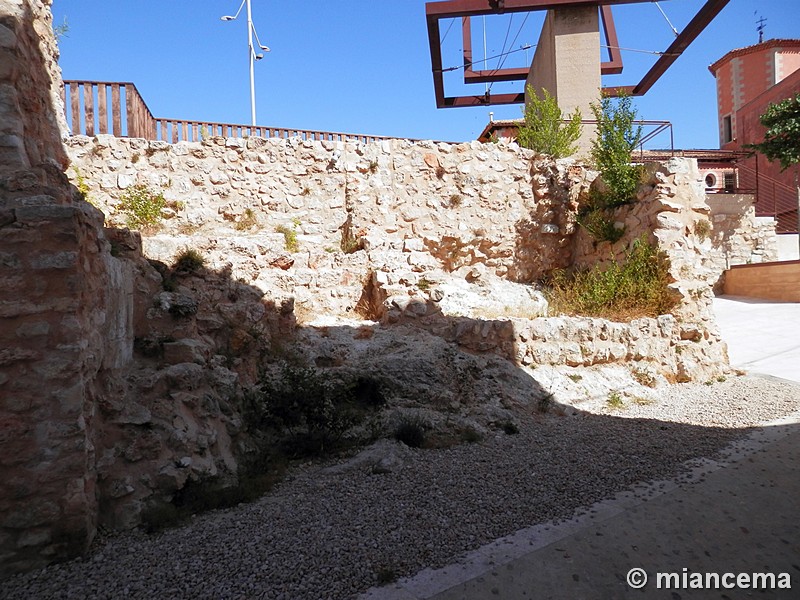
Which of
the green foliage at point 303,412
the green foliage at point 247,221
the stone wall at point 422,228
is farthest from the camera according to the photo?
the green foliage at point 247,221

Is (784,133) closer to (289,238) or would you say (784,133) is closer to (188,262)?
(289,238)

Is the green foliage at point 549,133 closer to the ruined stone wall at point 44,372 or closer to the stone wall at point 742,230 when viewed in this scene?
the stone wall at point 742,230

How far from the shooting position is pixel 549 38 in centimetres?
1295

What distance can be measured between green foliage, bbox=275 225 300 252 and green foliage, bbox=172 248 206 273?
5.82ft

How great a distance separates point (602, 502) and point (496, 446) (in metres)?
1.27

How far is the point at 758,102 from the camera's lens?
69.8ft

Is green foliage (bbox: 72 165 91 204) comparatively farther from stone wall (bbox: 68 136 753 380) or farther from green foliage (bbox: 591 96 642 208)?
green foliage (bbox: 591 96 642 208)

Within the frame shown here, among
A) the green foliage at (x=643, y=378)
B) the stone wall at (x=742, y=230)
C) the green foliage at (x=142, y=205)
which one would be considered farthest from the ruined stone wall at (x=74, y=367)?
the stone wall at (x=742, y=230)

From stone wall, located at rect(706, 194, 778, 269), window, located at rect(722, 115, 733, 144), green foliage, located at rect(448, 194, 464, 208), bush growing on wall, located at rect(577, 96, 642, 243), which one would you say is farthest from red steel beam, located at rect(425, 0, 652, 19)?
window, located at rect(722, 115, 733, 144)

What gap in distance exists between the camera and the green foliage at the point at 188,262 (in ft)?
19.3

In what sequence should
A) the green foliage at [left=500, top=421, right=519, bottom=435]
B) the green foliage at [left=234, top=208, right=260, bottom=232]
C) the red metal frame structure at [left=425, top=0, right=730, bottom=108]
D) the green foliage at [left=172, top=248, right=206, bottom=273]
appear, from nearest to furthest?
the green foliage at [left=500, top=421, right=519, bottom=435], the green foliage at [left=172, top=248, right=206, bottom=273], the green foliage at [left=234, top=208, right=260, bottom=232], the red metal frame structure at [left=425, top=0, right=730, bottom=108]

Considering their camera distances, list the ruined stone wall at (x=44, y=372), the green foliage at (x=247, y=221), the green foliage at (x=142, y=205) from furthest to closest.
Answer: the green foliage at (x=247, y=221), the green foliage at (x=142, y=205), the ruined stone wall at (x=44, y=372)

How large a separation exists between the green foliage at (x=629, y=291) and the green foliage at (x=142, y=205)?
6.45 metres

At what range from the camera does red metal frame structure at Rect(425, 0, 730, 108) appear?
39.2ft
